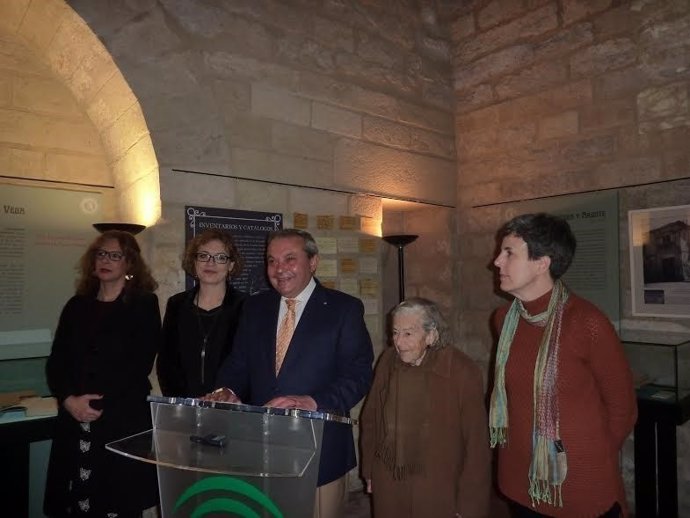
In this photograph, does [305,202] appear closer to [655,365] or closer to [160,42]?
[160,42]

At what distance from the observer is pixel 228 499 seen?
118 centimetres

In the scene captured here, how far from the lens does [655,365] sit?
2773mm

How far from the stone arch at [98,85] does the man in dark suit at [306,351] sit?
1.15m

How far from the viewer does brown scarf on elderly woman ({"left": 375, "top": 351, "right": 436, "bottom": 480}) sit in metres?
1.92

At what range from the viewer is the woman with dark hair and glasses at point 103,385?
86.2 inches

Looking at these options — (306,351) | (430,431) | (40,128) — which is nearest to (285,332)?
(306,351)

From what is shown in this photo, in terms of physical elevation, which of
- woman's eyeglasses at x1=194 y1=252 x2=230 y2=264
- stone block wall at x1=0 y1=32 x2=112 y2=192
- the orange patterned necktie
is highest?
stone block wall at x1=0 y1=32 x2=112 y2=192

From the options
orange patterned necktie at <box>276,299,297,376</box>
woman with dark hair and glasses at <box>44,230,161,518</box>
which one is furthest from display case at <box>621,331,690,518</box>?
woman with dark hair and glasses at <box>44,230,161,518</box>

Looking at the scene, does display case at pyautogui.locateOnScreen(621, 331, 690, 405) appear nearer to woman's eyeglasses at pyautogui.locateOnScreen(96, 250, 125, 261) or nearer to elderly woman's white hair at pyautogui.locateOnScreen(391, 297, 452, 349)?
elderly woman's white hair at pyautogui.locateOnScreen(391, 297, 452, 349)

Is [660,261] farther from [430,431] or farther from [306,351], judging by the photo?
[306,351]

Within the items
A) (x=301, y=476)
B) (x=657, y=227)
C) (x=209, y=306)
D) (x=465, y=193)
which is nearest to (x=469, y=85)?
(x=465, y=193)

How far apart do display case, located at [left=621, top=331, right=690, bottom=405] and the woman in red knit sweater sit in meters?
1.17

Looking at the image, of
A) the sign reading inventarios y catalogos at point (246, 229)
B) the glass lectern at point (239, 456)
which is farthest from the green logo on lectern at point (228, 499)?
the sign reading inventarios y catalogos at point (246, 229)

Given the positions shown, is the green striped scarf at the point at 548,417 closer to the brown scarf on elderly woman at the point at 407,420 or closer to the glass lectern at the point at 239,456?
the brown scarf on elderly woman at the point at 407,420
